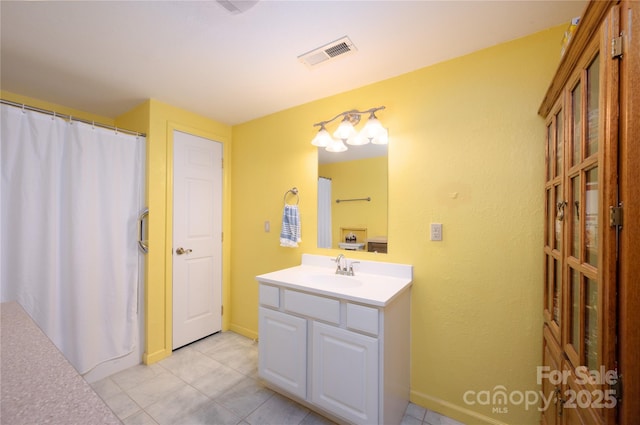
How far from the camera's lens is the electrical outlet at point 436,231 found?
5.59 feet

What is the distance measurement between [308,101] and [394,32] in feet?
3.27

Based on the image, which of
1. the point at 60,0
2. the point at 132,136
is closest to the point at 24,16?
the point at 60,0

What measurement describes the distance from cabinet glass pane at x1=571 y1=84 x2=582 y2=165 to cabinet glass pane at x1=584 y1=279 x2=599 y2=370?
0.45m

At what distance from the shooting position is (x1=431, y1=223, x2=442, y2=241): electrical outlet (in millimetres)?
1704

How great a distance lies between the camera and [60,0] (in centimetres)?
123

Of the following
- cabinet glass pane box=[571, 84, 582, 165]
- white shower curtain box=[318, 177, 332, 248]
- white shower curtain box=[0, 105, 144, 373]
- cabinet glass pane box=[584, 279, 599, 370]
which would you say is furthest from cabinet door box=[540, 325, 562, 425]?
white shower curtain box=[0, 105, 144, 373]

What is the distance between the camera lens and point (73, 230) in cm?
191

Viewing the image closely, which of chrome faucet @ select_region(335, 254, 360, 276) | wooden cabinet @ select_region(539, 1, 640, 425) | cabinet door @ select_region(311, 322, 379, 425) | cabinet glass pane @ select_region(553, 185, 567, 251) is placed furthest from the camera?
chrome faucet @ select_region(335, 254, 360, 276)

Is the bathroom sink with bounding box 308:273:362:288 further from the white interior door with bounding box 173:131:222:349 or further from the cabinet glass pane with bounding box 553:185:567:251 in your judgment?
the white interior door with bounding box 173:131:222:349

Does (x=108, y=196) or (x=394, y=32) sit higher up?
(x=394, y=32)

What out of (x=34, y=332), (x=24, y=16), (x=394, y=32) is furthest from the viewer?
(x=394, y=32)

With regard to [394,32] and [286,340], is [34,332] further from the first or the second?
[394,32]

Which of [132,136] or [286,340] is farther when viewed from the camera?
[132,136]

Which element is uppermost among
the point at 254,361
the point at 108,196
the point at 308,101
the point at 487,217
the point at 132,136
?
the point at 308,101
